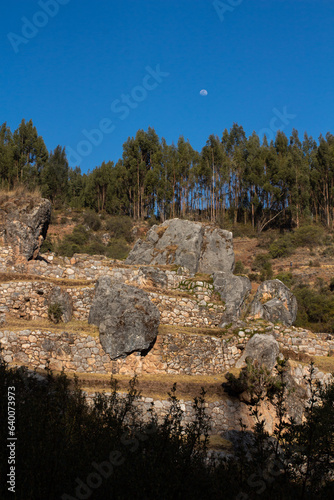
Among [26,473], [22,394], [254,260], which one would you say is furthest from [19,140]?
[26,473]

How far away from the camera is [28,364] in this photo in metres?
14.2

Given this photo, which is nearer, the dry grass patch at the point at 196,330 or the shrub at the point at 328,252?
the dry grass patch at the point at 196,330

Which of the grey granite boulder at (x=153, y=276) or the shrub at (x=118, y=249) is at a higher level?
the shrub at (x=118, y=249)

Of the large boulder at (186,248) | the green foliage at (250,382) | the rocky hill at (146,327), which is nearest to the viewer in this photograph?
the green foliage at (250,382)

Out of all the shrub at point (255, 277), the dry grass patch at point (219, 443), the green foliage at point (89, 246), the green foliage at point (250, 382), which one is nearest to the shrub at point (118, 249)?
the green foliage at point (89, 246)

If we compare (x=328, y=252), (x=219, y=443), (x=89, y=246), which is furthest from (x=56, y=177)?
(x=219, y=443)

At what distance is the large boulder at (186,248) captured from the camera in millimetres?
26719

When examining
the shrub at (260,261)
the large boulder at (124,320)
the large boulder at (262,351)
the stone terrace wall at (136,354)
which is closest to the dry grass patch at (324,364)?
the stone terrace wall at (136,354)

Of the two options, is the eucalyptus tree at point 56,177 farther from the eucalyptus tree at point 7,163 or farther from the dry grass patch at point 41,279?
the dry grass patch at point 41,279

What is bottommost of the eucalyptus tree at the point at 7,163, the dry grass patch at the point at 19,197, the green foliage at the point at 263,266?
the green foliage at the point at 263,266

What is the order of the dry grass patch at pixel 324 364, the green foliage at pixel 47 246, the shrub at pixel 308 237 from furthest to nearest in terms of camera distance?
the shrub at pixel 308 237, the green foliage at pixel 47 246, the dry grass patch at pixel 324 364

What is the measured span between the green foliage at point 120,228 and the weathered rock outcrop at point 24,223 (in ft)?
84.2

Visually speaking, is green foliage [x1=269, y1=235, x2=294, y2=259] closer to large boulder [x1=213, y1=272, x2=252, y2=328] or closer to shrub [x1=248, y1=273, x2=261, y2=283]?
shrub [x1=248, y1=273, x2=261, y2=283]

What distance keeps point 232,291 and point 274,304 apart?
12.6ft
